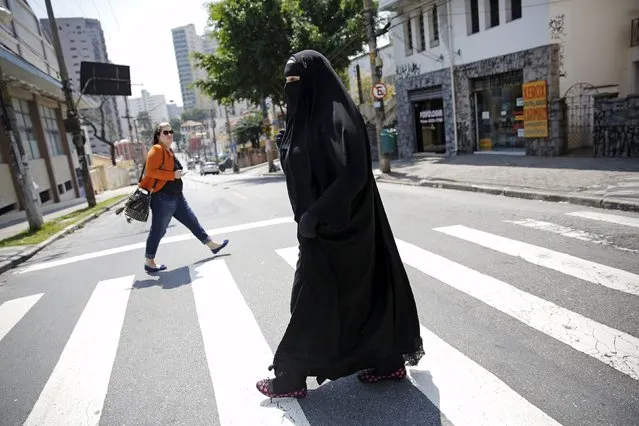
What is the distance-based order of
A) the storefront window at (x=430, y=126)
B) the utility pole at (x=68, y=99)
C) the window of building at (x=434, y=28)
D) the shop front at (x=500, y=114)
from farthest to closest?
the storefront window at (x=430, y=126) → the window of building at (x=434, y=28) → the utility pole at (x=68, y=99) → the shop front at (x=500, y=114)

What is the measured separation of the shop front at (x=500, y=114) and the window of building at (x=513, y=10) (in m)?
1.77

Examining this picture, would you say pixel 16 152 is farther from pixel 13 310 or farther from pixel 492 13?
pixel 492 13

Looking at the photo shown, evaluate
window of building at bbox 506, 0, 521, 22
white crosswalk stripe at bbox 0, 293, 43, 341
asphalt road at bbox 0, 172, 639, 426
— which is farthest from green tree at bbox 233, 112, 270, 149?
white crosswalk stripe at bbox 0, 293, 43, 341

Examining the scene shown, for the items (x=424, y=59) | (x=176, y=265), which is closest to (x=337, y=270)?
(x=176, y=265)

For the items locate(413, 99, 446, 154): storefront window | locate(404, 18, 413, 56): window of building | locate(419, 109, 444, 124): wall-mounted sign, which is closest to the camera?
locate(419, 109, 444, 124): wall-mounted sign

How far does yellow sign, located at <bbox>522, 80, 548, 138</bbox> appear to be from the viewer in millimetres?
13430

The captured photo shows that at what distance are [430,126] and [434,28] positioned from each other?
161 inches

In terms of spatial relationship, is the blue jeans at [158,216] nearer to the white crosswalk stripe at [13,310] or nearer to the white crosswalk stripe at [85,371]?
the white crosswalk stripe at [85,371]

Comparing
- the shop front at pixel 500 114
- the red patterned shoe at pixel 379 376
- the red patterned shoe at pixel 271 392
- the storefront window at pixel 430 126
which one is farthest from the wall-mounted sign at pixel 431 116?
the red patterned shoe at pixel 271 392

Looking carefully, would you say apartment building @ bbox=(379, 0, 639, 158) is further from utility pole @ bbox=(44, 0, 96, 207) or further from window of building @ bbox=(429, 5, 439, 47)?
utility pole @ bbox=(44, 0, 96, 207)

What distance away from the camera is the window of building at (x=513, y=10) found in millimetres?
14066

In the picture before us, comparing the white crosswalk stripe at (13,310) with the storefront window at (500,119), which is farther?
the storefront window at (500,119)

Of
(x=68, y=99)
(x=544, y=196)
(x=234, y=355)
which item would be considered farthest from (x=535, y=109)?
(x=68, y=99)

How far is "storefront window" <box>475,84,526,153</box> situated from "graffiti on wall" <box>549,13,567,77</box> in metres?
1.55
